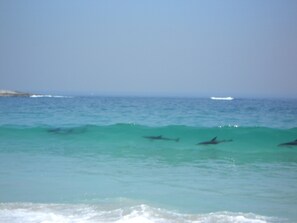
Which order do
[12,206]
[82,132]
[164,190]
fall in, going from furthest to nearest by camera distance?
[82,132] → [164,190] → [12,206]

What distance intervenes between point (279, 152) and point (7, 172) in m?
10.3

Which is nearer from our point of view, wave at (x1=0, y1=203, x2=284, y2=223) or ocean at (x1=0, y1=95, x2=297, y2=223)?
wave at (x1=0, y1=203, x2=284, y2=223)

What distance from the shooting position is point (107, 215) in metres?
6.19

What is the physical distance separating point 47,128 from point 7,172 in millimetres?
11080

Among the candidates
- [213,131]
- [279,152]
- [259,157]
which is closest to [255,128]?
[213,131]

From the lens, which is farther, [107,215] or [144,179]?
[144,179]

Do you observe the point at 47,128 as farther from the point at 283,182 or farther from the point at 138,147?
the point at 283,182

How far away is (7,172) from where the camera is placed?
32.3 feet

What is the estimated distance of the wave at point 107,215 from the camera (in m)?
5.92

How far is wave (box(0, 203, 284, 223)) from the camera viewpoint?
5.92m

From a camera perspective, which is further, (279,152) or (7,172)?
(279,152)

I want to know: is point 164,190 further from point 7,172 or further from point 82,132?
point 82,132

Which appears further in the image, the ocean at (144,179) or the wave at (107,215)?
the ocean at (144,179)

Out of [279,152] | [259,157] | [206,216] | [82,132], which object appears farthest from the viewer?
[82,132]
